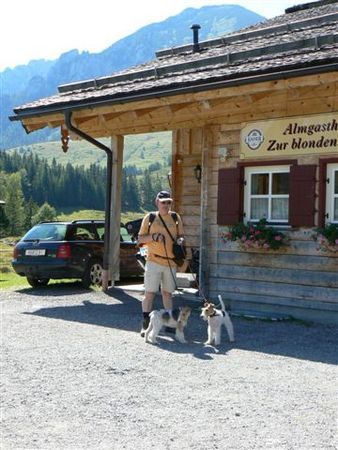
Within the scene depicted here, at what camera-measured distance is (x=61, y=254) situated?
552 inches

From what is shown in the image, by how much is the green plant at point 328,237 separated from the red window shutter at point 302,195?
307mm

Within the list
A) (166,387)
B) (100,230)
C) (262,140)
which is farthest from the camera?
(100,230)

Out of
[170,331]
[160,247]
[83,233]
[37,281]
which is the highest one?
[160,247]

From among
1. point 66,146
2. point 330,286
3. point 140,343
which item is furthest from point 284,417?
point 66,146

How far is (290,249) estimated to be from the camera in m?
10.6

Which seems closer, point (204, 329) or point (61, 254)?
point (204, 329)

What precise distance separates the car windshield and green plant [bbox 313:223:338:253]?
6.31m

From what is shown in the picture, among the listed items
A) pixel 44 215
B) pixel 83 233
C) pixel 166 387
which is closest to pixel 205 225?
pixel 83 233

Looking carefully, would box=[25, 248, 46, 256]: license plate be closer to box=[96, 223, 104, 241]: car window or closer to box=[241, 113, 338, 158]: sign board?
box=[96, 223, 104, 241]: car window

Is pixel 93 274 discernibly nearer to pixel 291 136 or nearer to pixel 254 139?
pixel 254 139

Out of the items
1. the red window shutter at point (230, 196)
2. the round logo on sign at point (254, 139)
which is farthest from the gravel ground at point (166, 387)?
the round logo on sign at point (254, 139)

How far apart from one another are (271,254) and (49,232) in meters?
5.74

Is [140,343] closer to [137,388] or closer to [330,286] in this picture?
[137,388]

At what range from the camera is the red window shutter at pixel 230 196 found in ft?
37.1
